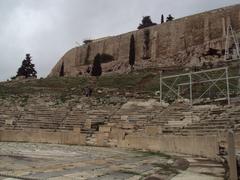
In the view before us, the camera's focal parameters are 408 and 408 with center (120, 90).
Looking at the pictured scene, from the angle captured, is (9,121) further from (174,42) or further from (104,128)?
(174,42)

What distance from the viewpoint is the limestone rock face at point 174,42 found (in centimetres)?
5453

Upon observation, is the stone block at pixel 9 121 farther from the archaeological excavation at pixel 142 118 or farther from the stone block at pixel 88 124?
the stone block at pixel 88 124

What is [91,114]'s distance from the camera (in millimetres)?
29750

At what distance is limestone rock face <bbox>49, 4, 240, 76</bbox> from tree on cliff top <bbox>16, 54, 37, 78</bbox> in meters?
9.39

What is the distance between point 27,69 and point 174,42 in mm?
23302

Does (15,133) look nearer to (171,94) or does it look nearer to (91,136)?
(91,136)

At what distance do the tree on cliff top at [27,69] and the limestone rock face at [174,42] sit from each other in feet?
30.8

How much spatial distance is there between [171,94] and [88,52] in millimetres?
40652

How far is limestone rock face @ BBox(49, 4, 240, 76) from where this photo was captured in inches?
2147

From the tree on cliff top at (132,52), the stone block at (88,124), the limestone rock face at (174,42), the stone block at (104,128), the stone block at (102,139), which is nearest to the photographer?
the stone block at (102,139)

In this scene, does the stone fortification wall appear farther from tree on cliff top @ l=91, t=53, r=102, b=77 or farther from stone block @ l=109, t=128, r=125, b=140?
tree on cliff top @ l=91, t=53, r=102, b=77

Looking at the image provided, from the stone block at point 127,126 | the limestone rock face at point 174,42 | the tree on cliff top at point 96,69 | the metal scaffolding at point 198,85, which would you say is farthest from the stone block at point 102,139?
the tree on cliff top at point 96,69

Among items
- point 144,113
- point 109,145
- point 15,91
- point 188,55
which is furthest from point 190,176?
point 188,55

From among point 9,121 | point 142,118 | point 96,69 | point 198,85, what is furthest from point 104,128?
point 96,69
